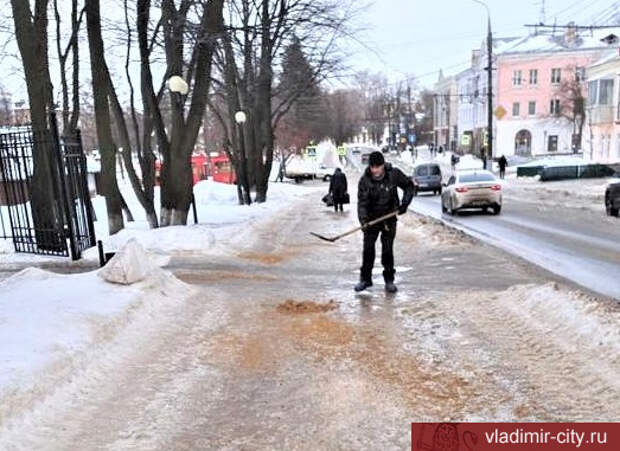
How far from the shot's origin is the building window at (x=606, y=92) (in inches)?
1718

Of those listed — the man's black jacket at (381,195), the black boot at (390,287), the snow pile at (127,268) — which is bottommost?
the black boot at (390,287)

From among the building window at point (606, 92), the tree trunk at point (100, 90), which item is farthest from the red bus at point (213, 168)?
the tree trunk at point (100, 90)

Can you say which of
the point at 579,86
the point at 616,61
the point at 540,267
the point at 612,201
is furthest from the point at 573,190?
the point at 579,86

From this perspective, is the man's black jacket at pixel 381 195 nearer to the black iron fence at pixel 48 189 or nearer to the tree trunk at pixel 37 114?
the black iron fence at pixel 48 189

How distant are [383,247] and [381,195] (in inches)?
26.0

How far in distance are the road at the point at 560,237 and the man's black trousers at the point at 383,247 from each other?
106 inches

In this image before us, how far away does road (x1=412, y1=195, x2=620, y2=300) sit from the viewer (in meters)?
9.46

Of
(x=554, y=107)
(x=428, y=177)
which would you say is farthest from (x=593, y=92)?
(x=554, y=107)

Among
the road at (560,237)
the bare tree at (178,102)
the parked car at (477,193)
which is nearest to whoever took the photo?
the road at (560,237)

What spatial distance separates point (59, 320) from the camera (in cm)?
567

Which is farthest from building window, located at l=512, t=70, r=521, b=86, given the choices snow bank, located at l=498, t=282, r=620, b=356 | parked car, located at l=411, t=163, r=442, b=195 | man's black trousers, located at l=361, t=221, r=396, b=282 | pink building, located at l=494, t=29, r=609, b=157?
snow bank, located at l=498, t=282, r=620, b=356

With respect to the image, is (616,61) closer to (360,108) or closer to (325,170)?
(325,170)

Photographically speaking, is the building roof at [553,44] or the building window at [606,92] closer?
the building window at [606,92]

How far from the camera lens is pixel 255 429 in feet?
12.8
